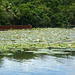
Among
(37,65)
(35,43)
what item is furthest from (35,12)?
(37,65)

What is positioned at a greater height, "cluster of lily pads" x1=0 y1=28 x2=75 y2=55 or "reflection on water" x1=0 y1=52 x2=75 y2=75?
"reflection on water" x1=0 y1=52 x2=75 y2=75

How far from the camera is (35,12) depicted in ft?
137

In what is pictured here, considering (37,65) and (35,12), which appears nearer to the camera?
(37,65)

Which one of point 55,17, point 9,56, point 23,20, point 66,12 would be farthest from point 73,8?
point 9,56

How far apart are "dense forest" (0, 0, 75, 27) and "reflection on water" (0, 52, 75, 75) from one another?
26.7 metres

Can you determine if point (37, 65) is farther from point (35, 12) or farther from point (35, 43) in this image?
point (35, 12)

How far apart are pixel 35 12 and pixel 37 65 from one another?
34.6 metres

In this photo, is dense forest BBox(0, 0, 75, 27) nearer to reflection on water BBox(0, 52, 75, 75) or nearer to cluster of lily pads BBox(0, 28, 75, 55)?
cluster of lily pads BBox(0, 28, 75, 55)

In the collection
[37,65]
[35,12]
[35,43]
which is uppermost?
[35,12]

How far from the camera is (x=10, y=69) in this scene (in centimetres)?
696

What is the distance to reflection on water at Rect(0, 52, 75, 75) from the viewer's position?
659cm

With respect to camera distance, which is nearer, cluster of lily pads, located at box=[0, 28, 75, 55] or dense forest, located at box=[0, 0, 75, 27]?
cluster of lily pads, located at box=[0, 28, 75, 55]

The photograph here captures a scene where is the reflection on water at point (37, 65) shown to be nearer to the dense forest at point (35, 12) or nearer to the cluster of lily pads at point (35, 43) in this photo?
the cluster of lily pads at point (35, 43)

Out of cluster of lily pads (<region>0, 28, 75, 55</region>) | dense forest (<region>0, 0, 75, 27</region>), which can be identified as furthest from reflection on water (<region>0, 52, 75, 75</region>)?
dense forest (<region>0, 0, 75, 27</region>)
